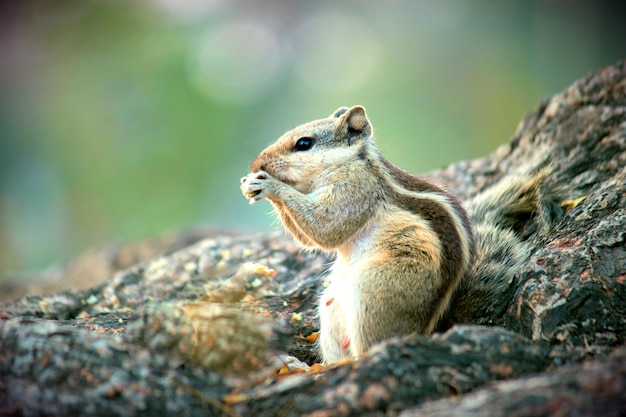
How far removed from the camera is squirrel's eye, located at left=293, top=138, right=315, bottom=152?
3482 mm

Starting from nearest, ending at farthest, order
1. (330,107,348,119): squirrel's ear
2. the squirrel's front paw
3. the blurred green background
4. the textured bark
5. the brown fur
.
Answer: the textured bark → the brown fur → the squirrel's front paw → (330,107,348,119): squirrel's ear → the blurred green background

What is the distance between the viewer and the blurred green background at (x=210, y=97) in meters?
12.1

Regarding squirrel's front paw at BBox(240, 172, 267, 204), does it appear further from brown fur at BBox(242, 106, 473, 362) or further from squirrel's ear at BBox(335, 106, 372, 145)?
squirrel's ear at BBox(335, 106, 372, 145)

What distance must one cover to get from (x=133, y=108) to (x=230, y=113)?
6.41 ft

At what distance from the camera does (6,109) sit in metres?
15.0

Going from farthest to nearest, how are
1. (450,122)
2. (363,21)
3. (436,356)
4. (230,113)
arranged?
(363,21) < (230,113) < (450,122) < (436,356)

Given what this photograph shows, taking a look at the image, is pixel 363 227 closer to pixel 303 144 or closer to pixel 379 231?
pixel 379 231

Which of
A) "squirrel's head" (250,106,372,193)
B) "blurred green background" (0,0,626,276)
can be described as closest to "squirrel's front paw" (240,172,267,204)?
"squirrel's head" (250,106,372,193)

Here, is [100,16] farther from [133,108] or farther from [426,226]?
[426,226]

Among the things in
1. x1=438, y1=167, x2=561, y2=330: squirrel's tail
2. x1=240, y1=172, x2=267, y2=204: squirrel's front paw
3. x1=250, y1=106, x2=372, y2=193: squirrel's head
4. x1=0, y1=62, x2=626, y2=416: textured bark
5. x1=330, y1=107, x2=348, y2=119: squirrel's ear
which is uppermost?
x1=330, y1=107, x2=348, y2=119: squirrel's ear

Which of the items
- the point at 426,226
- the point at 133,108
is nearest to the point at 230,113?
the point at 133,108

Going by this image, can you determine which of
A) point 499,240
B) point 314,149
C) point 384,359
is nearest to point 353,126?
point 314,149

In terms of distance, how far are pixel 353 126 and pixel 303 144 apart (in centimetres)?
31

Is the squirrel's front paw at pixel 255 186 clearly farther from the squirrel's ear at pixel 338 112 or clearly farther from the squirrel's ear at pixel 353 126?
the squirrel's ear at pixel 338 112
